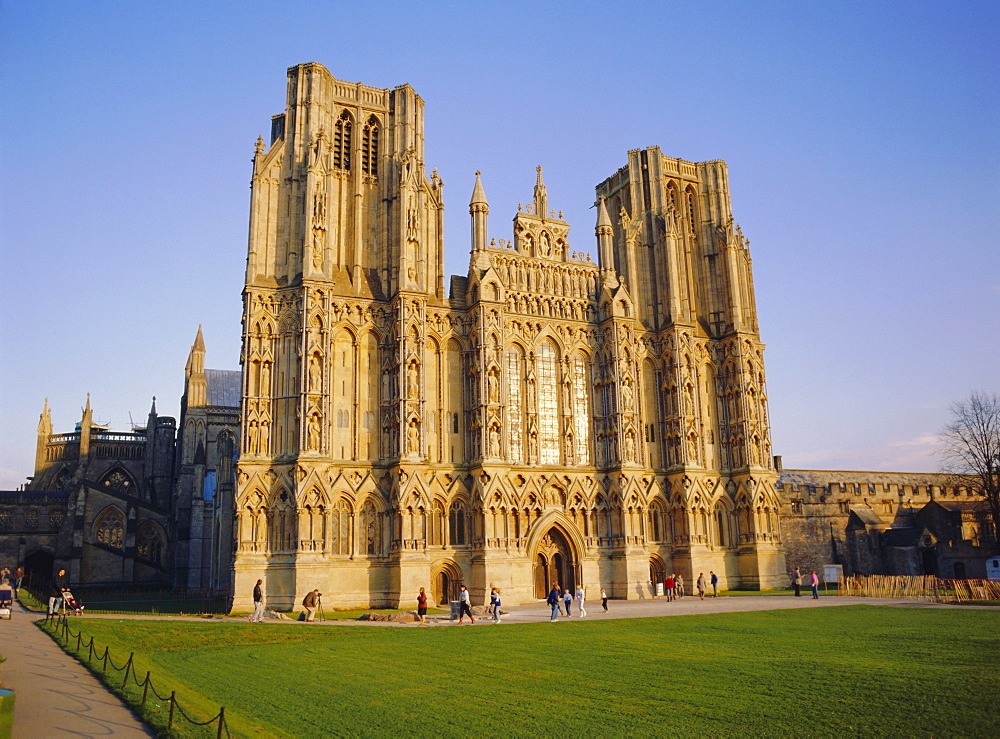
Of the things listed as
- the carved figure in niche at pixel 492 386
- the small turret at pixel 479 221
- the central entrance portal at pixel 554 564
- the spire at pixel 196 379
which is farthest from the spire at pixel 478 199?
the spire at pixel 196 379

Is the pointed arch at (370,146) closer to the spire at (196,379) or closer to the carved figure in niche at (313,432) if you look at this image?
the carved figure in niche at (313,432)

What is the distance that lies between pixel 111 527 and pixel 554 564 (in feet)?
152

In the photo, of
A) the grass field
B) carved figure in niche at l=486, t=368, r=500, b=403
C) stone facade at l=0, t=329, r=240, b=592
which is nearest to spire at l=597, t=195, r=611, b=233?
carved figure in niche at l=486, t=368, r=500, b=403

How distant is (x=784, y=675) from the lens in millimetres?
15484

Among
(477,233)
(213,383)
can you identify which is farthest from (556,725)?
(213,383)

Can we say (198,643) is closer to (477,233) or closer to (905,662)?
(905,662)

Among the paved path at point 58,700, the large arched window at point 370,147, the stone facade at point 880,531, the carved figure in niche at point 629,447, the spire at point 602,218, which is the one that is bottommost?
the paved path at point 58,700

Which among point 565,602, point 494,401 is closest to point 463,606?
point 565,602

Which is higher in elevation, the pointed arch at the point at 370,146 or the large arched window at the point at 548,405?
the pointed arch at the point at 370,146

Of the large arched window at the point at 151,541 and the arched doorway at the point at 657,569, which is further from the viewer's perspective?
the large arched window at the point at 151,541

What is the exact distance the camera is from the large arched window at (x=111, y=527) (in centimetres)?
7031

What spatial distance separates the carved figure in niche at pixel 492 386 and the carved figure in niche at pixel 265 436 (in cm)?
1214

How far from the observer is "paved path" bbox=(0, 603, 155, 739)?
12.1 meters

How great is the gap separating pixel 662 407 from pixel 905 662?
115ft
